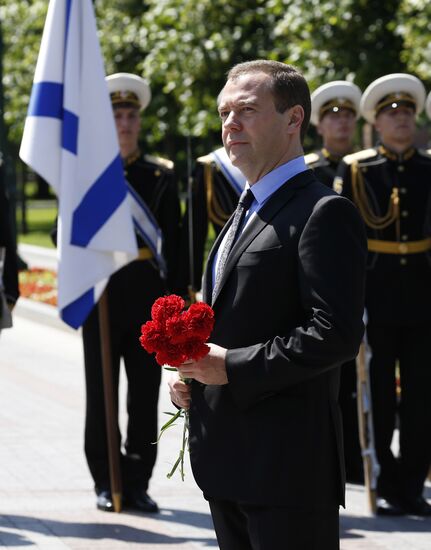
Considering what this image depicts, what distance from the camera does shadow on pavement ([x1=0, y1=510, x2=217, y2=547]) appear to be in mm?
6020

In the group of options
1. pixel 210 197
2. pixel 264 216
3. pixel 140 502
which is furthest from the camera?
pixel 210 197

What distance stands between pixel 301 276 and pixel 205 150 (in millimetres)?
26650

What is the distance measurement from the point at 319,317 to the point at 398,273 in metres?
3.67

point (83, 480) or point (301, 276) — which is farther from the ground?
point (301, 276)

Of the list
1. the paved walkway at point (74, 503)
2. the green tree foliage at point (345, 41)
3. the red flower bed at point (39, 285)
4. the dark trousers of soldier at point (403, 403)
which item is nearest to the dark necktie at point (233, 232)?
the paved walkway at point (74, 503)

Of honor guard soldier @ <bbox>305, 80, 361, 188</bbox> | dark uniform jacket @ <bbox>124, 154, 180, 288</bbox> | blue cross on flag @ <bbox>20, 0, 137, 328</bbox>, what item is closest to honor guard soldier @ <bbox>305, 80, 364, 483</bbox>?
honor guard soldier @ <bbox>305, 80, 361, 188</bbox>

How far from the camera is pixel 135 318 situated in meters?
6.64

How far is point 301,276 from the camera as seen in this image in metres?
3.18

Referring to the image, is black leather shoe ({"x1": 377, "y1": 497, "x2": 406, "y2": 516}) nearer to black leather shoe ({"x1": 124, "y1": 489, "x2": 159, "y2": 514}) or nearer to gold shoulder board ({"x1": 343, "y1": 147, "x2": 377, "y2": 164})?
black leather shoe ({"x1": 124, "y1": 489, "x2": 159, "y2": 514})

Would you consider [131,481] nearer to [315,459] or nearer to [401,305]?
[401,305]

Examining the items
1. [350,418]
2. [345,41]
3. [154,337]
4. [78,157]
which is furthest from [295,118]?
[345,41]

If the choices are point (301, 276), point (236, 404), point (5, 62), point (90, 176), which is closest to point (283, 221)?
point (301, 276)

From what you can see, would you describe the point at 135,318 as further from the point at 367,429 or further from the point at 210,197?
the point at 367,429

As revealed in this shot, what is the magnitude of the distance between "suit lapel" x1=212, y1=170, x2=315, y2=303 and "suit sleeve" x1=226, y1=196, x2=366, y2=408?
5.3 inches
